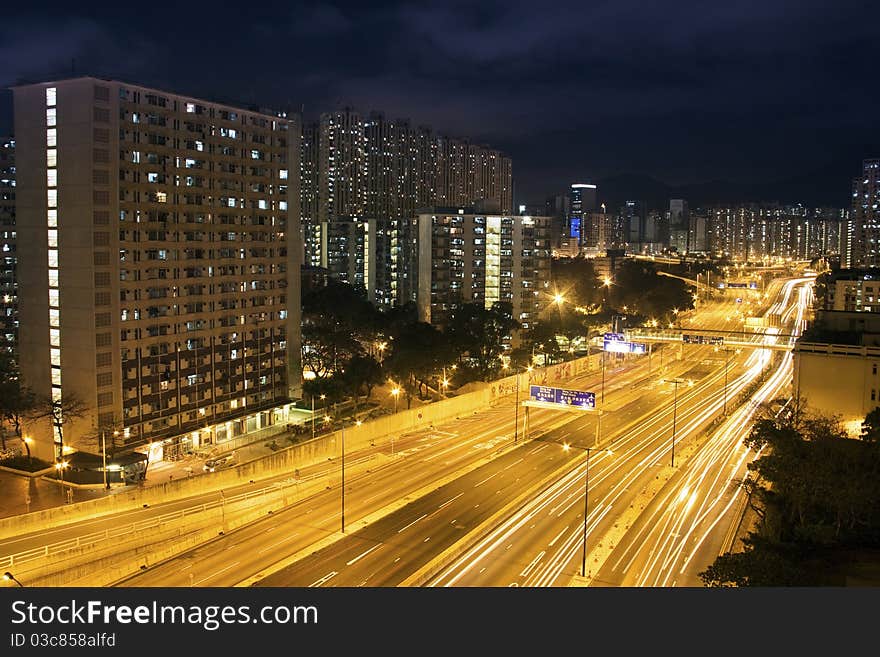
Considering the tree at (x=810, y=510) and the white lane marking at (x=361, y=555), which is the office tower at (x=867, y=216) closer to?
the tree at (x=810, y=510)

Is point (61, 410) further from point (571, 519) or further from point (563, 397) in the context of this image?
point (563, 397)

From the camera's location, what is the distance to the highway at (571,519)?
1530cm

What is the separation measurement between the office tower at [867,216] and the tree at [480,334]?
54295 mm

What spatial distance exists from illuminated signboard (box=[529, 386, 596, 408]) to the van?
9.66 meters

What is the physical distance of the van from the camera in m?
23.2

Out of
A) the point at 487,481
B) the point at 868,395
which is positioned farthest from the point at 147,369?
the point at 868,395

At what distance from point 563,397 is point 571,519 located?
660 centimetres

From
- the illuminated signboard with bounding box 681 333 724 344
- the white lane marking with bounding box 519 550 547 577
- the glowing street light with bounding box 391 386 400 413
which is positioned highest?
the illuminated signboard with bounding box 681 333 724 344

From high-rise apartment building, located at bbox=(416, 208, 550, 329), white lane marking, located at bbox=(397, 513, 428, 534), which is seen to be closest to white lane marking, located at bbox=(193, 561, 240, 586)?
white lane marking, located at bbox=(397, 513, 428, 534)

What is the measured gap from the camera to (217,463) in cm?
2344

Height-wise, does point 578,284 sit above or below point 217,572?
above

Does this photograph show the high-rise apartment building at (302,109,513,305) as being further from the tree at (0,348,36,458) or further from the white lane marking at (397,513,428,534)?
the white lane marking at (397,513,428,534)

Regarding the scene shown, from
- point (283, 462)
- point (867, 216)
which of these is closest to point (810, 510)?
point (283, 462)
